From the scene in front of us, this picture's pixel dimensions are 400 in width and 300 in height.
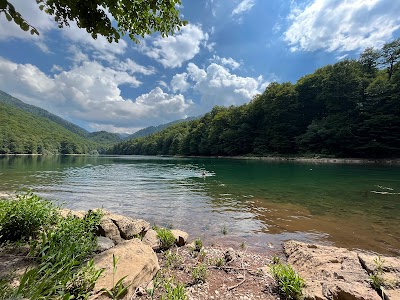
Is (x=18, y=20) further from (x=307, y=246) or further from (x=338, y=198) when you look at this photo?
(x=338, y=198)

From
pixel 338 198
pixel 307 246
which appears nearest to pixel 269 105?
pixel 338 198

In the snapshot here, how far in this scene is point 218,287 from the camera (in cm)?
486

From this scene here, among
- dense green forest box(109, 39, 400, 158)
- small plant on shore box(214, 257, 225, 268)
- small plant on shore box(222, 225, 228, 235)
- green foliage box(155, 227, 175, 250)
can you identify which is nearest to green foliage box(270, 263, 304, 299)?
small plant on shore box(214, 257, 225, 268)

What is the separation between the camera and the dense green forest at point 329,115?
55.0 m

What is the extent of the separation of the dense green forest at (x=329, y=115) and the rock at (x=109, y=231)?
63.7m

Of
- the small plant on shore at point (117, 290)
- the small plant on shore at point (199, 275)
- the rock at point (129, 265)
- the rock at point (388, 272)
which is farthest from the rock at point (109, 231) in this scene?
the rock at point (388, 272)

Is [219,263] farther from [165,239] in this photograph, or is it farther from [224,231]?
[224,231]

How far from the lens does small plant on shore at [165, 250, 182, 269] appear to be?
5828mm

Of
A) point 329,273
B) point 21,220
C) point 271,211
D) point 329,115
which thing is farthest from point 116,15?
point 329,115

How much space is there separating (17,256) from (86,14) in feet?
17.6

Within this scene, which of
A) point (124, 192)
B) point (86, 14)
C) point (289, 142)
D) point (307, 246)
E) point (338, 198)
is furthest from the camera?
point (289, 142)

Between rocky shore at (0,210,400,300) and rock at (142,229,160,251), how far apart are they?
0.06 meters

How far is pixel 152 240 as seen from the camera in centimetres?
745

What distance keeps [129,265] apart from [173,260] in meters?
1.78
